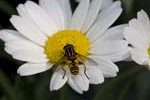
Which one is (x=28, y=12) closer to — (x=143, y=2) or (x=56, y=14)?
(x=56, y=14)

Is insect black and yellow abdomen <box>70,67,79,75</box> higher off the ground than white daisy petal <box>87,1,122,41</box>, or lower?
lower

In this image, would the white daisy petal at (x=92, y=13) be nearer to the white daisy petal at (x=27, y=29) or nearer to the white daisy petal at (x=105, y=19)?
the white daisy petal at (x=105, y=19)

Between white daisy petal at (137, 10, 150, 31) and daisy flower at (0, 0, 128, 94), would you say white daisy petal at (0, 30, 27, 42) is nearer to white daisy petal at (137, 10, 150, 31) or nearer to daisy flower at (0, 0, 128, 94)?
daisy flower at (0, 0, 128, 94)

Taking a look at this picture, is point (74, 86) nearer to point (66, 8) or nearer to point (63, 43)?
point (63, 43)

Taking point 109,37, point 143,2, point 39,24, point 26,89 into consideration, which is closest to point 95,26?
point 109,37

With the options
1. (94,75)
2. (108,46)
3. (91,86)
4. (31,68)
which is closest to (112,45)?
(108,46)

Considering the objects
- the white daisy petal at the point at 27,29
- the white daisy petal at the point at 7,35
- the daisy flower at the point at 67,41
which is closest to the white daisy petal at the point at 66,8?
the daisy flower at the point at 67,41

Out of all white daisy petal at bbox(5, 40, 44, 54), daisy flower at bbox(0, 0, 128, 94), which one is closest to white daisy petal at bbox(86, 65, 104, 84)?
daisy flower at bbox(0, 0, 128, 94)

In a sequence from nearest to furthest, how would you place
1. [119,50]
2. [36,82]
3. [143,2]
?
1. [119,50]
2. [36,82]
3. [143,2]
